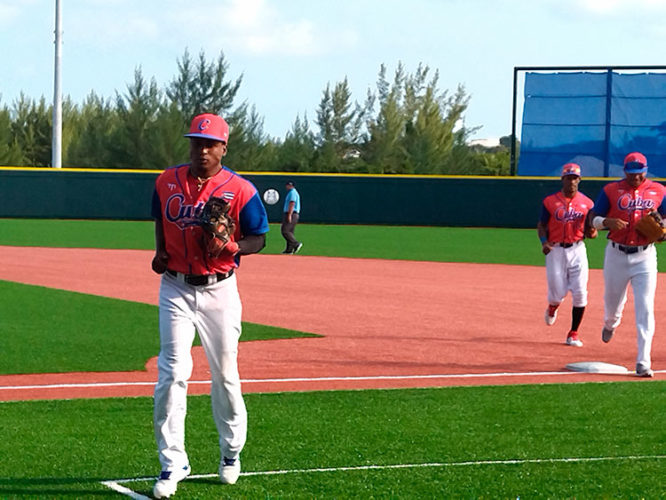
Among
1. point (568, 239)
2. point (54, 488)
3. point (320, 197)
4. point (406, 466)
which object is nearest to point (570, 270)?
point (568, 239)

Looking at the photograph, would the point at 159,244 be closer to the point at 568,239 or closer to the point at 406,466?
the point at 406,466

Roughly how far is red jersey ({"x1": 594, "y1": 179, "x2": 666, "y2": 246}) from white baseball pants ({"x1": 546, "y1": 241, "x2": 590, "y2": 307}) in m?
2.40

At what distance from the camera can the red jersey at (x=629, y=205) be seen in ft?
34.0

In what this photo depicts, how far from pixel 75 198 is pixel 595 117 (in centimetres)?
1943

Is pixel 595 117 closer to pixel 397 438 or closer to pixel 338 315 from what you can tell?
pixel 338 315

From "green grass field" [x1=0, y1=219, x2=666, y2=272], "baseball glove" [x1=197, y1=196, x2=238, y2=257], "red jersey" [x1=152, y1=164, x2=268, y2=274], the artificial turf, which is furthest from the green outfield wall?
"baseball glove" [x1=197, y1=196, x2=238, y2=257]

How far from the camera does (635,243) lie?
10.4 m

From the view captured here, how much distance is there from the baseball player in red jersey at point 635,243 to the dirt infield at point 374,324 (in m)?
0.58

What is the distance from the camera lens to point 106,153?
220 ft

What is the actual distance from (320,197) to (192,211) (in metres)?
35.3

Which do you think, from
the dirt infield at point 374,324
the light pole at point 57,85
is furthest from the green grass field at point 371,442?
the light pole at point 57,85

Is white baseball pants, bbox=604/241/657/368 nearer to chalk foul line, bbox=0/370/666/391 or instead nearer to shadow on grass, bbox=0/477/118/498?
chalk foul line, bbox=0/370/666/391

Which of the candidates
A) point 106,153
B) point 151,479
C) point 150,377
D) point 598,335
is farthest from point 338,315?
point 106,153

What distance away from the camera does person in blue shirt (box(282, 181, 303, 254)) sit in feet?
85.3
